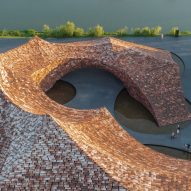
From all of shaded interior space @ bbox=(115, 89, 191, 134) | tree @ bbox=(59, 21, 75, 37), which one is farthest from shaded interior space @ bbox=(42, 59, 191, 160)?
tree @ bbox=(59, 21, 75, 37)

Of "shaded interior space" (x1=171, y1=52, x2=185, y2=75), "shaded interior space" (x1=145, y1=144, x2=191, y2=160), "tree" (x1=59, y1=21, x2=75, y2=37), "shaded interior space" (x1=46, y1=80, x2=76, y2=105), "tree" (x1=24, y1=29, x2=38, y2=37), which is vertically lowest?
"shaded interior space" (x1=145, y1=144, x2=191, y2=160)

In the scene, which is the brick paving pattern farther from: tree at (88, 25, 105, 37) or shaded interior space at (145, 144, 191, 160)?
tree at (88, 25, 105, 37)

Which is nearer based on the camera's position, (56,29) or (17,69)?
(17,69)

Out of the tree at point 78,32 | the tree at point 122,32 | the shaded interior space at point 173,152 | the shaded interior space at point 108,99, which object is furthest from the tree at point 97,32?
the shaded interior space at point 173,152

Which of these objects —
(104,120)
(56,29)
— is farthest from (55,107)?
(56,29)

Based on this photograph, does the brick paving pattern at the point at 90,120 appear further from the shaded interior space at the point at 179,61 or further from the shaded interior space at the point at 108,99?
the shaded interior space at the point at 179,61

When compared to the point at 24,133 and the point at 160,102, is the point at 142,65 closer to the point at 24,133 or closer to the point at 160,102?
the point at 160,102
